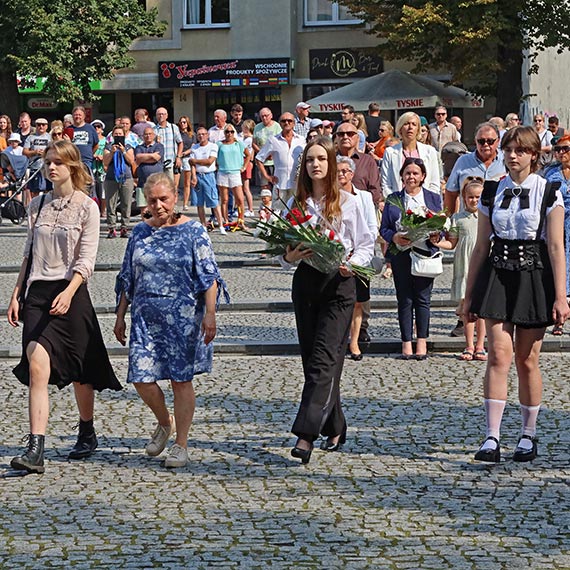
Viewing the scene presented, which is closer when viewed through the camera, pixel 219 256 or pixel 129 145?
pixel 219 256

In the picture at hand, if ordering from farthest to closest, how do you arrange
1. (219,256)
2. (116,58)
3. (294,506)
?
(116,58)
(219,256)
(294,506)

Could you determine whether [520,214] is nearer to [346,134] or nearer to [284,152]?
[346,134]

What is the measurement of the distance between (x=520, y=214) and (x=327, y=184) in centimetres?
110

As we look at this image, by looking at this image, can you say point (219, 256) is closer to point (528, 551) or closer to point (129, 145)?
point (129, 145)

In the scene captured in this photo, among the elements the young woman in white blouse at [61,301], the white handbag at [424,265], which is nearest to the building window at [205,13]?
the white handbag at [424,265]

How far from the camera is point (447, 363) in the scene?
11.1 m

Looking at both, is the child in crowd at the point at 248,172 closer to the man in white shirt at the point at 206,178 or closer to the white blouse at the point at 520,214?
the man in white shirt at the point at 206,178

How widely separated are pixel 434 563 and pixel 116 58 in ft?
104

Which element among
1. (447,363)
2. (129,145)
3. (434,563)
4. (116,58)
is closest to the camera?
(434,563)

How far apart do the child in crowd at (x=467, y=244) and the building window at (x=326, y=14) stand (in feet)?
86.4

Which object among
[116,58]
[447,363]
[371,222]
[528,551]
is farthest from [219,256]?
[116,58]

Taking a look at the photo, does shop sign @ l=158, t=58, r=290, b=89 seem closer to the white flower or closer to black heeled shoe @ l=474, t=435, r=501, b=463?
the white flower

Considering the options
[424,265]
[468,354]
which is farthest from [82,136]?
[468,354]

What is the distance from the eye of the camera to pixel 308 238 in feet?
25.0
